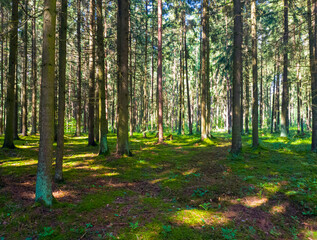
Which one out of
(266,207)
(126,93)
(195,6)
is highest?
(195,6)

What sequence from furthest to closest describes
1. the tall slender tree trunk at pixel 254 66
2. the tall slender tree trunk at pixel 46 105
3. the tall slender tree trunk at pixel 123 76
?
the tall slender tree trunk at pixel 254 66 → the tall slender tree trunk at pixel 123 76 → the tall slender tree trunk at pixel 46 105

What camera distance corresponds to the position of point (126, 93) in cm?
1002

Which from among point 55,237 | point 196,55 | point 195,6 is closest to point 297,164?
point 55,237

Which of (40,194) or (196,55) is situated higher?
(196,55)

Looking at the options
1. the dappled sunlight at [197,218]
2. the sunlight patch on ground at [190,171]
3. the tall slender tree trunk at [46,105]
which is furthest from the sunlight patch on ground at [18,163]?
the dappled sunlight at [197,218]

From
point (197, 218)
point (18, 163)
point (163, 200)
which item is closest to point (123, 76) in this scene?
point (18, 163)

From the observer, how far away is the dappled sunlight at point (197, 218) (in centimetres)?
406

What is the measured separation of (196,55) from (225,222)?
149ft

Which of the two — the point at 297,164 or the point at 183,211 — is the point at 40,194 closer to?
the point at 183,211

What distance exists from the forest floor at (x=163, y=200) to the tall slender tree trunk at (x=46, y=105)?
60 cm

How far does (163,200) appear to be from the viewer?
18.0 feet

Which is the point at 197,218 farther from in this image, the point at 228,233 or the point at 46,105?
the point at 46,105

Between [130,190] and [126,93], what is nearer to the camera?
[130,190]

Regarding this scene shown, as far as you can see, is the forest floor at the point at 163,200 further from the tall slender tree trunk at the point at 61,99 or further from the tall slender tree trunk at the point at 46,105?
the tall slender tree trunk at the point at 61,99
